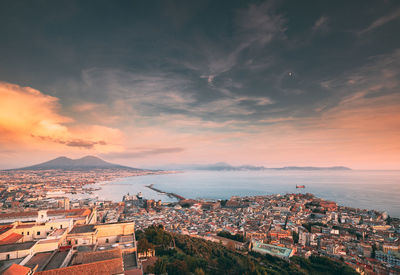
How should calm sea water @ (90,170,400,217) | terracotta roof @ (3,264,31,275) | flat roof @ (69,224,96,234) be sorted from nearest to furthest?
terracotta roof @ (3,264,31,275) → flat roof @ (69,224,96,234) → calm sea water @ (90,170,400,217)

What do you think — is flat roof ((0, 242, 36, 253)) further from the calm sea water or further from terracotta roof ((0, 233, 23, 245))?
the calm sea water

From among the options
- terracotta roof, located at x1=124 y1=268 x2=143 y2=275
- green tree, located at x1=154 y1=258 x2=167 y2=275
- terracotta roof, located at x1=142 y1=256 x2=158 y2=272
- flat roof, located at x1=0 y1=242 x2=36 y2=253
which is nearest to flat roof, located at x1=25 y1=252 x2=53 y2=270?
flat roof, located at x1=0 y1=242 x2=36 y2=253

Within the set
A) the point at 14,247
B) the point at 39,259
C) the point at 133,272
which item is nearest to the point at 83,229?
the point at 39,259

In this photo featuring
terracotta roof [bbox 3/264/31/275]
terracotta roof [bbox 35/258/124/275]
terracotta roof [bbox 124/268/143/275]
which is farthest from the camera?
terracotta roof [bbox 124/268/143/275]

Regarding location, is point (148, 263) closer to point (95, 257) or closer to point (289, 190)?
point (95, 257)

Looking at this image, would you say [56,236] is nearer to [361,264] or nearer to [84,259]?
[84,259]

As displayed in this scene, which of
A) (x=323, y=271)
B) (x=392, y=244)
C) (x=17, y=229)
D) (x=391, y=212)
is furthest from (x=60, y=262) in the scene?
(x=391, y=212)

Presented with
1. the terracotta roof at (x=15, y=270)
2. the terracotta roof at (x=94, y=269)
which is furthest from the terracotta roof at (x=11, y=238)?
the terracotta roof at (x=94, y=269)
